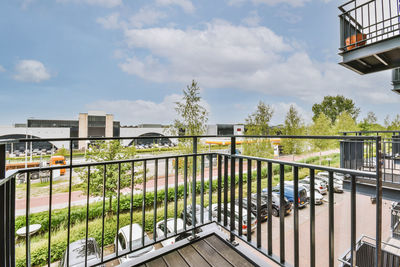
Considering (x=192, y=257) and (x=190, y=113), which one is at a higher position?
(x=190, y=113)

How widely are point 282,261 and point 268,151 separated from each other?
11363 millimetres

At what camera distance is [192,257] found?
1521 mm

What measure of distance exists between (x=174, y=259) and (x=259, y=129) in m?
11.6

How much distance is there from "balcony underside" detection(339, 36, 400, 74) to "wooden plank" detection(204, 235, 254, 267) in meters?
4.55

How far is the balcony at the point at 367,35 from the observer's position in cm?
381

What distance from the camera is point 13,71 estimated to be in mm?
38562

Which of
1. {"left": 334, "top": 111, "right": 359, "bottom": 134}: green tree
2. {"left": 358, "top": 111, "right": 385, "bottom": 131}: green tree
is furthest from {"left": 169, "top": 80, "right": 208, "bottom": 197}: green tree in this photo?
{"left": 358, "top": 111, "right": 385, "bottom": 131}: green tree

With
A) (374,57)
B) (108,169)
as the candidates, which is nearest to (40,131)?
(108,169)

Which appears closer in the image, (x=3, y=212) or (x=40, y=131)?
(x=3, y=212)

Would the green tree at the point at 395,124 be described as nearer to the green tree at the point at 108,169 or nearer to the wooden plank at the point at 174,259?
the green tree at the point at 108,169

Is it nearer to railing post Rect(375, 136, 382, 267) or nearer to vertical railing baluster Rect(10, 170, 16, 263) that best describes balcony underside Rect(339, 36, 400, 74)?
railing post Rect(375, 136, 382, 267)

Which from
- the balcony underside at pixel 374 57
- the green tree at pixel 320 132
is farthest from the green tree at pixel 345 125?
the balcony underside at pixel 374 57

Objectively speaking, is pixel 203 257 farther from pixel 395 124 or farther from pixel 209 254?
pixel 395 124

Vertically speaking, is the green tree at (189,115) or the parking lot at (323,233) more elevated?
the green tree at (189,115)
